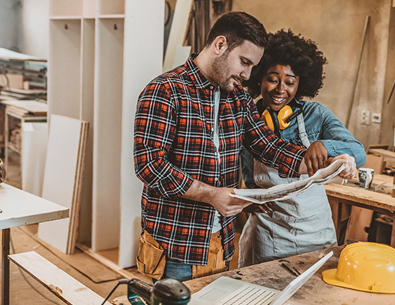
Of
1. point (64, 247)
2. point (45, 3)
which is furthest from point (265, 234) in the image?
point (45, 3)

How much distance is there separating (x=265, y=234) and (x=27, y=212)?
3.73 ft

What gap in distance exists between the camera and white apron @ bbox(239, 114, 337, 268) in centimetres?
196

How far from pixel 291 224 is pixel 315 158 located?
381 millimetres

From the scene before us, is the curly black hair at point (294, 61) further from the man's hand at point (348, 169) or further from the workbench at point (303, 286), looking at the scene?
the workbench at point (303, 286)

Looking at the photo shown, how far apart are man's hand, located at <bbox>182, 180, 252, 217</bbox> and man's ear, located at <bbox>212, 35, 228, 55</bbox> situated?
0.51m

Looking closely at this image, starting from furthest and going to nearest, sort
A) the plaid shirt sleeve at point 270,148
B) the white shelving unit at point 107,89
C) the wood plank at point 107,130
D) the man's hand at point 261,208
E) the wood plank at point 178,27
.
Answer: the wood plank at point 178,27 < the wood plank at point 107,130 < the white shelving unit at point 107,89 < the man's hand at point 261,208 < the plaid shirt sleeve at point 270,148

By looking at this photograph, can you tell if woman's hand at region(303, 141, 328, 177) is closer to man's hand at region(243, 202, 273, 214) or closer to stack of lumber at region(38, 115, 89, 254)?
man's hand at region(243, 202, 273, 214)

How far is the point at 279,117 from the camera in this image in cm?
197

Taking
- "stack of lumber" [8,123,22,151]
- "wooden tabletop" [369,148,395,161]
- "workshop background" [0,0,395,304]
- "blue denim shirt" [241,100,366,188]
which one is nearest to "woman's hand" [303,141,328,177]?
"blue denim shirt" [241,100,366,188]

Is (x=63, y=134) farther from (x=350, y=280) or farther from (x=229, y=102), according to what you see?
(x=350, y=280)

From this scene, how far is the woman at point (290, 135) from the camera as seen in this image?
6.43 ft

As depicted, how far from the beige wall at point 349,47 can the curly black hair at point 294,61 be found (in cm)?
254

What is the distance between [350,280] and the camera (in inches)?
60.2

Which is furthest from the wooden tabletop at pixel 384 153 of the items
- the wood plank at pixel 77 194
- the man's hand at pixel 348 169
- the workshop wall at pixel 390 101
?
the wood plank at pixel 77 194
